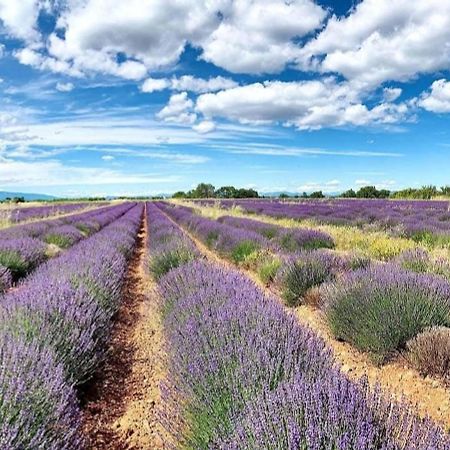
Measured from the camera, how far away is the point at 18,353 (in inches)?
104

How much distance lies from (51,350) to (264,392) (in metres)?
1.63

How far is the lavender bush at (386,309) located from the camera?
4277mm

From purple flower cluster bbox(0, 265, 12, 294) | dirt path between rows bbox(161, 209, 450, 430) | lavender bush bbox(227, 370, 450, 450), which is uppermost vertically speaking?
lavender bush bbox(227, 370, 450, 450)

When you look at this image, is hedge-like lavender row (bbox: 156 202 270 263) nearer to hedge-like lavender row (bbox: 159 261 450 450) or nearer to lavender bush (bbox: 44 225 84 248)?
lavender bush (bbox: 44 225 84 248)

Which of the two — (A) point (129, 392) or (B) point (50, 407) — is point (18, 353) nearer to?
(B) point (50, 407)

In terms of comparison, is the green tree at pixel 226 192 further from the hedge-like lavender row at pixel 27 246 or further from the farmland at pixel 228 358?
the farmland at pixel 228 358

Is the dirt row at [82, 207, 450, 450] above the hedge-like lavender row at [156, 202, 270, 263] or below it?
below

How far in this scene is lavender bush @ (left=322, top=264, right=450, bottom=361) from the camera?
4277mm

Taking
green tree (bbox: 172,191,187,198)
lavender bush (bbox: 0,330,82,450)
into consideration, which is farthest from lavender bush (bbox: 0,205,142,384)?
green tree (bbox: 172,191,187,198)

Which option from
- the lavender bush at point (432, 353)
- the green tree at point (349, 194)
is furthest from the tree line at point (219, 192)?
the lavender bush at point (432, 353)

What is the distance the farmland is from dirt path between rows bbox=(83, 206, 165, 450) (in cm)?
2

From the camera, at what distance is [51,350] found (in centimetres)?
304

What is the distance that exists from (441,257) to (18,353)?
6.22m

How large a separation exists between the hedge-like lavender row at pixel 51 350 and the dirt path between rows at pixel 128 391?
230 mm
